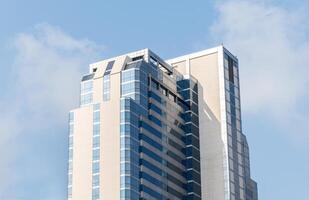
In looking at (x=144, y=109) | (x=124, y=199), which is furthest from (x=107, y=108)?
(x=124, y=199)

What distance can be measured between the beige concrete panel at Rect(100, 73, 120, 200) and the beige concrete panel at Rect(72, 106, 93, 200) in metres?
3.25

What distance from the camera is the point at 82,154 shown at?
183 meters

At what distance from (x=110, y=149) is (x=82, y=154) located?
689cm

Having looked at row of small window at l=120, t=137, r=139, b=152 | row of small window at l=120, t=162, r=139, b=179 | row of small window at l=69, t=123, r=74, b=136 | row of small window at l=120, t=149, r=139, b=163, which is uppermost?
row of small window at l=69, t=123, r=74, b=136

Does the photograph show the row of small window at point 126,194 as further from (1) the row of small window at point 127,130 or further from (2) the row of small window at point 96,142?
(1) the row of small window at point 127,130

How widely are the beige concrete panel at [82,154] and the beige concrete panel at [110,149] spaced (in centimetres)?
325

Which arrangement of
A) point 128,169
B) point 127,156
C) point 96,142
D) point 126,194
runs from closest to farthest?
1. point 126,194
2. point 128,169
3. point 127,156
4. point 96,142

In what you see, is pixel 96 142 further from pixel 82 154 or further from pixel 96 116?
pixel 96 116

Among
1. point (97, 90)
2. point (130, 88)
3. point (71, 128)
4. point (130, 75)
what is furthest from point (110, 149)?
point (130, 75)

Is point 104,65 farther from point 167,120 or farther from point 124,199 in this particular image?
point 124,199

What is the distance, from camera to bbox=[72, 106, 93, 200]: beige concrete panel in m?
179

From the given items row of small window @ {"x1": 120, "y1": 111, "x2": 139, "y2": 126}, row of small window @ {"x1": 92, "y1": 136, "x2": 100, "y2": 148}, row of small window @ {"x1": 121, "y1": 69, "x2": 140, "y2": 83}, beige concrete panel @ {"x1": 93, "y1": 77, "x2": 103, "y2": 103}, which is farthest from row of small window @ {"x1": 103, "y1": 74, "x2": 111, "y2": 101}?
row of small window @ {"x1": 92, "y1": 136, "x2": 100, "y2": 148}

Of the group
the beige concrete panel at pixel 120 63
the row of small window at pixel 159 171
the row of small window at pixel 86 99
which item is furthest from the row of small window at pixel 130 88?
the row of small window at pixel 159 171

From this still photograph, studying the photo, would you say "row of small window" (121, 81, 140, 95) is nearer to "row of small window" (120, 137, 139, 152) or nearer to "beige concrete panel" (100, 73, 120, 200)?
"beige concrete panel" (100, 73, 120, 200)
